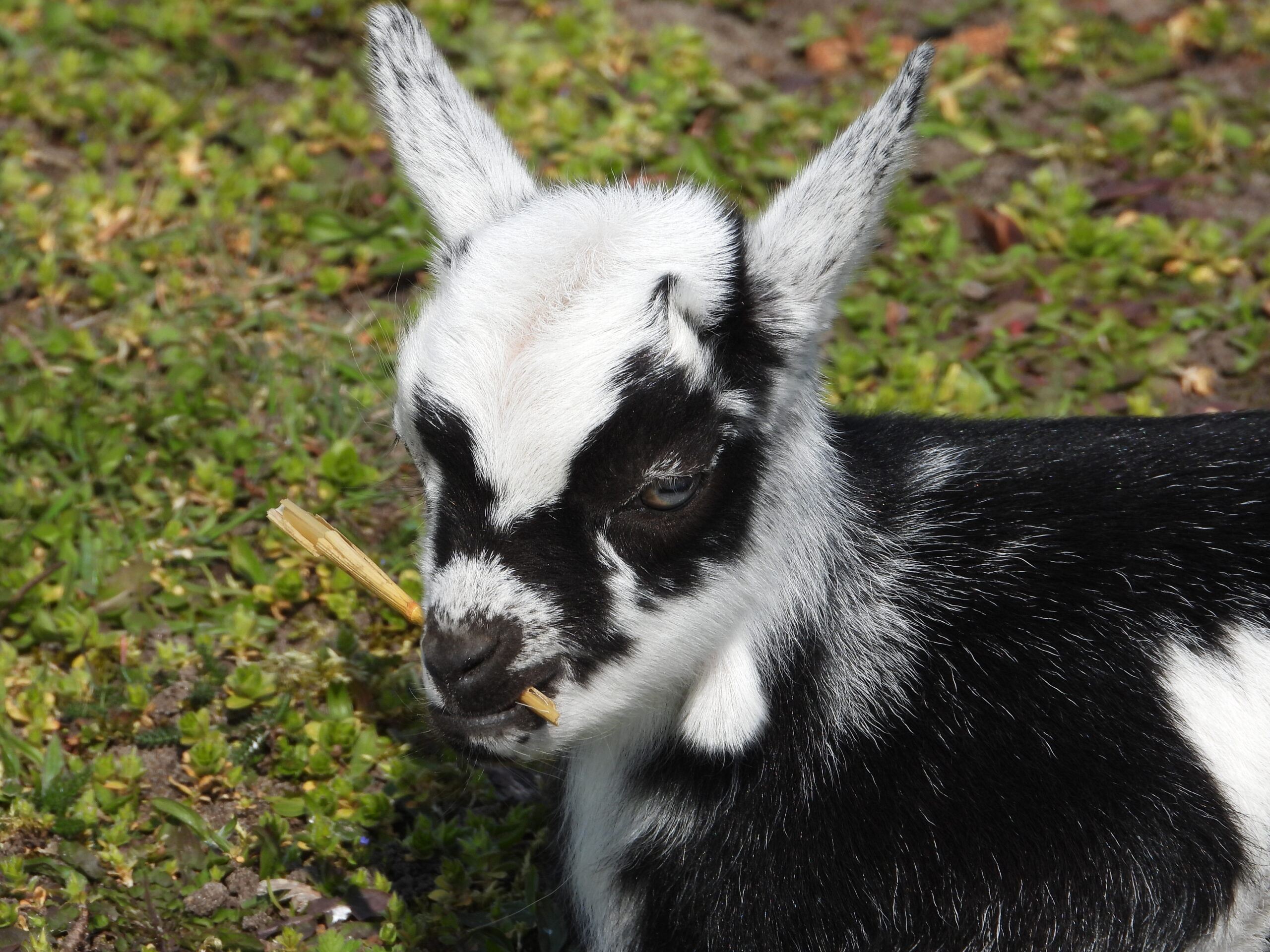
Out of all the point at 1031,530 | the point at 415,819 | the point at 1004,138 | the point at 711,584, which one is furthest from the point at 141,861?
the point at 1004,138

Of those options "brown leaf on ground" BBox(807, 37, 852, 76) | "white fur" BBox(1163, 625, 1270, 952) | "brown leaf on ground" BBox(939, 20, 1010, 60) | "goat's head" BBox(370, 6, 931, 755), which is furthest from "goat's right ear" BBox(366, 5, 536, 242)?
"brown leaf on ground" BBox(939, 20, 1010, 60)

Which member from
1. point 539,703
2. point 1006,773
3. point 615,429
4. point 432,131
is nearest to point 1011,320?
point 1006,773

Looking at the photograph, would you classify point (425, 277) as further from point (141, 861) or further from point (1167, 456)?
point (1167, 456)

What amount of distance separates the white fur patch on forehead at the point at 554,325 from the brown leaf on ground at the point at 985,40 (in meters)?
4.98

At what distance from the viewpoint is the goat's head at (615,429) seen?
3275mm

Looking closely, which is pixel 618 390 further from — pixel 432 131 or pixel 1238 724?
pixel 1238 724

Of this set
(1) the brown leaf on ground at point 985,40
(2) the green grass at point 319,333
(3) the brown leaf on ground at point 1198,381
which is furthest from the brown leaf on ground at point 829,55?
(3) the brown leaf on ground at point 1198,381

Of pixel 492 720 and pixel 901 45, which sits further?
pixel 901 45

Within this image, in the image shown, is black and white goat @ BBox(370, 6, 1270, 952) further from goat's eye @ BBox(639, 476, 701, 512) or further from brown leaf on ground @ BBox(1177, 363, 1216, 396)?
brown leaf on ground @ BBox(1177, 363, 1216, 396)

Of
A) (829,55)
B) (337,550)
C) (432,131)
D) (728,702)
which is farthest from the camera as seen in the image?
(829,55)

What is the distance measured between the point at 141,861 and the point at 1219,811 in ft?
10.4

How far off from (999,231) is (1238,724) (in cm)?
374

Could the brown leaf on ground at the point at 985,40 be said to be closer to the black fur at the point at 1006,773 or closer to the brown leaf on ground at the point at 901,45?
the brown leaf on ground at the point at 901,45

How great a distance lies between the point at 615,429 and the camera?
3260mm
